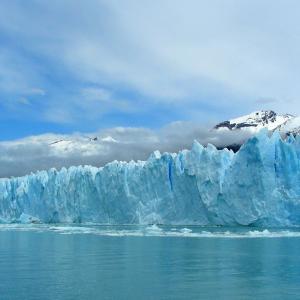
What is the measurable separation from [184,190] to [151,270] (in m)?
22.7

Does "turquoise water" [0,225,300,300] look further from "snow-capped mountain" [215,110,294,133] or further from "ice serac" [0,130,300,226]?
"snow-capped mountain" [215,110,294,133]

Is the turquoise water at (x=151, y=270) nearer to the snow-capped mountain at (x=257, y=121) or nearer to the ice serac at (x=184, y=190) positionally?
the ice serac at (x=184, y=190)

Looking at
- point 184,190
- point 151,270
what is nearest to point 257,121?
point 184,190

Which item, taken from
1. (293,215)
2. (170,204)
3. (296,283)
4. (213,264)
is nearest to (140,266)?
(213,264)

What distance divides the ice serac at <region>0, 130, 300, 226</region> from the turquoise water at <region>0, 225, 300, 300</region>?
10.8 metres

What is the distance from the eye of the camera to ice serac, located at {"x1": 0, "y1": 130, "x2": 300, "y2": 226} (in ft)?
106

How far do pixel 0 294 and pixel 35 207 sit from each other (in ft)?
117

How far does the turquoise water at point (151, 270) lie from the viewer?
10617mm

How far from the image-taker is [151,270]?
13688 mm

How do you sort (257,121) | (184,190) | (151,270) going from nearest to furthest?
(151,270), (184,190), (257,121)

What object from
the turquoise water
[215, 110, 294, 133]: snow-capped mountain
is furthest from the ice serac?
[215, 110, 294, 133]: snow-capped mountain

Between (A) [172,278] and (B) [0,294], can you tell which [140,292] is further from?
(B) [0,294]

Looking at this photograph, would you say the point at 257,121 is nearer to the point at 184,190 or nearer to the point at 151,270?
the point at 184,190

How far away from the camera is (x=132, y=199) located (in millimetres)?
39125
